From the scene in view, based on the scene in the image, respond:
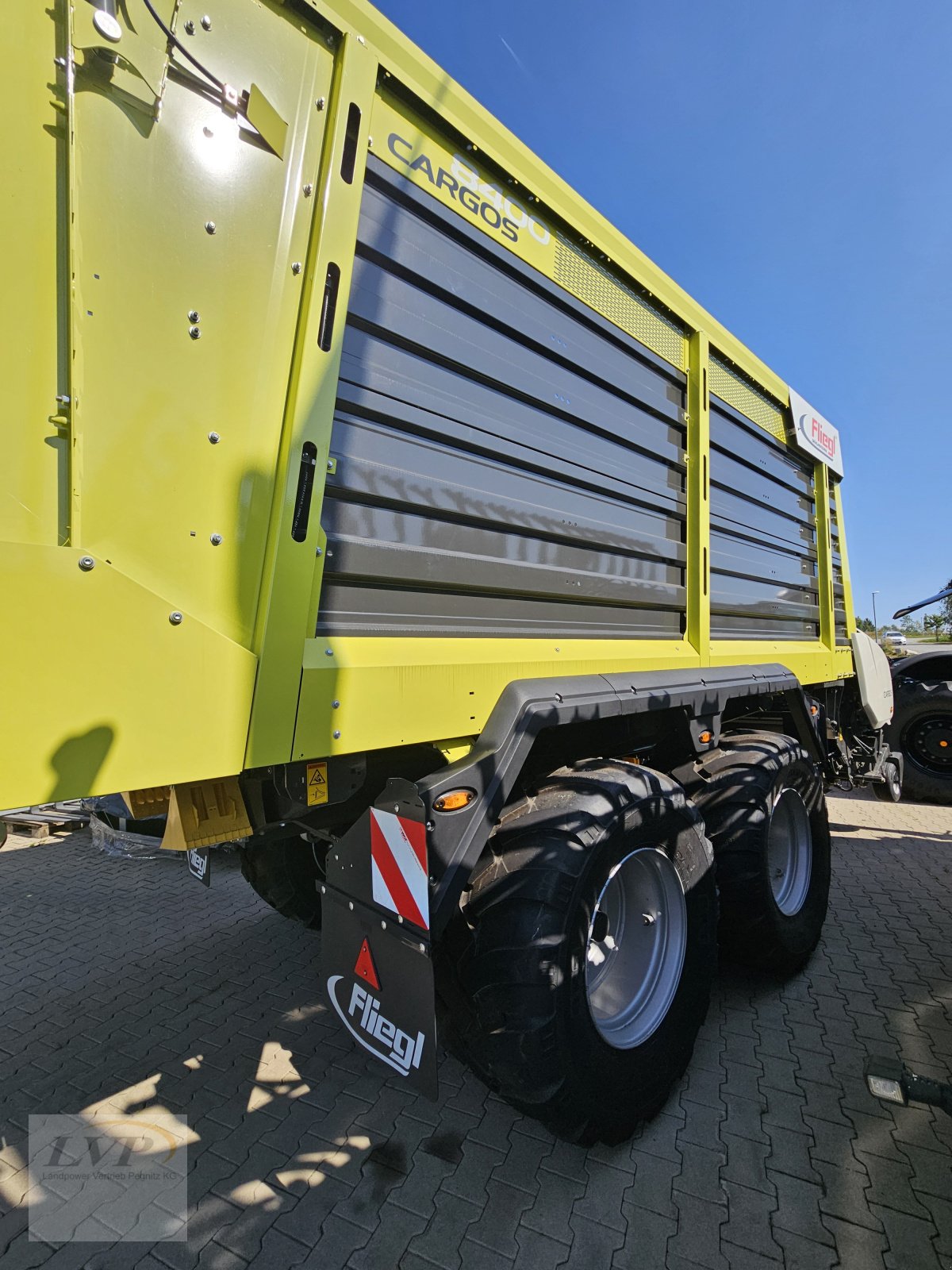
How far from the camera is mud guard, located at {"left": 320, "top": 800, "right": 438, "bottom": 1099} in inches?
58.4

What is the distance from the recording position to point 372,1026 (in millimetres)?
1579

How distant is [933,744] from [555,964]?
6450 mm

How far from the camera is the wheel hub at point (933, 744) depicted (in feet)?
20.6

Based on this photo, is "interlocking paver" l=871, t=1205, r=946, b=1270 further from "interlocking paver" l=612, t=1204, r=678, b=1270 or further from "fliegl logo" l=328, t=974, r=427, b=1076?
"fliegl logo" l=328, t=974, r=427, b=1076

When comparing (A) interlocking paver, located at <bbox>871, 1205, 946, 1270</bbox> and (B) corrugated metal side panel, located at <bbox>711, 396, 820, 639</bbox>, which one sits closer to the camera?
(A) interlocking paver, located at <bbox>871, 1205, 946, 1270</bbox>

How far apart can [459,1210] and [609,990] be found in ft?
2.43

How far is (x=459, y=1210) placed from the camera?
1.72 metres

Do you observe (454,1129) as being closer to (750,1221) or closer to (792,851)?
Answer: (750,1221)

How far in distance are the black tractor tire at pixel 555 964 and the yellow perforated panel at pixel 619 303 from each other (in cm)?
162

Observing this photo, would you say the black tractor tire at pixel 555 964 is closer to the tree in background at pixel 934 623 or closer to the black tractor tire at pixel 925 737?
the black tractor tire at pixel 925 737

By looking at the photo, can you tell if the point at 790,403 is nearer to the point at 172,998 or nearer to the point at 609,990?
the point at 609,990

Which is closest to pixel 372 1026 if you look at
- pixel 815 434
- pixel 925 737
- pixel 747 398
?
pixel 747 398

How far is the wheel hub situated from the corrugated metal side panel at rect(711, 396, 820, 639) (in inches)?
125

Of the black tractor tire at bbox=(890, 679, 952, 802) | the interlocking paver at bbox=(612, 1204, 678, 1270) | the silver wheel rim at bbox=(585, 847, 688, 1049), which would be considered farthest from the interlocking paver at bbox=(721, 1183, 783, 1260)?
the black tractor tire at bbox=(890, 679, 952, 802)
